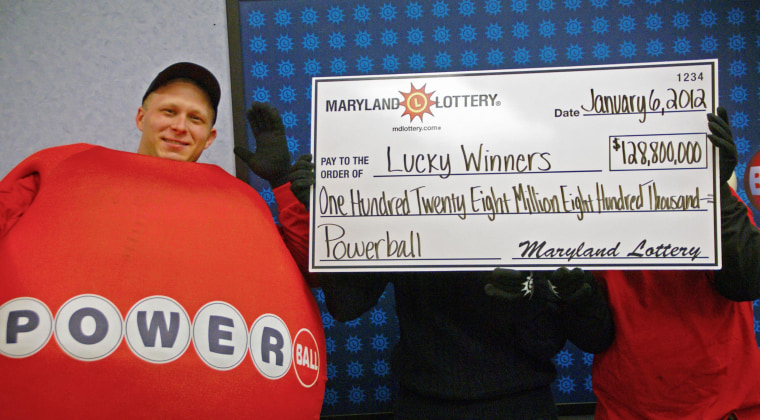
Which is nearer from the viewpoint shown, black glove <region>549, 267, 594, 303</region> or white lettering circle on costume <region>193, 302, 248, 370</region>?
white lettering circle on costume <region>193, 302, 248, 370</region>

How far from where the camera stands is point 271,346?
926mm

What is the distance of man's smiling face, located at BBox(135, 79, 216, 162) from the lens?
1.12 meters

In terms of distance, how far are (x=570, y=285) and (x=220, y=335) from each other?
667 millimetres

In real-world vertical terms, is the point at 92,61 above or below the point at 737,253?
above

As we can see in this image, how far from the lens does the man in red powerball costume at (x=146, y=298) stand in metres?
0.78

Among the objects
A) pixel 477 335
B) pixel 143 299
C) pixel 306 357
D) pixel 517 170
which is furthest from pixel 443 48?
pixel 143 299

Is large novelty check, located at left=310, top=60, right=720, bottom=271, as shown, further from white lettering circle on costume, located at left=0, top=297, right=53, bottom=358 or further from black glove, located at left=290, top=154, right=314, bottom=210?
white lettering circle on costume, located at left=0, top=297, right=53, bottom=358

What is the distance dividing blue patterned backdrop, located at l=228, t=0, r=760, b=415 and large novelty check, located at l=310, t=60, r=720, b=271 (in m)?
0.43

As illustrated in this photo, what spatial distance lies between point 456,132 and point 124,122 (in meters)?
1.02

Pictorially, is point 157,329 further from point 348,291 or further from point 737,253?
point 737,253

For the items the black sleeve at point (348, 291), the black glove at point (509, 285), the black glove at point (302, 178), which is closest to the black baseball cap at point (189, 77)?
the black glove at point (302, 178)

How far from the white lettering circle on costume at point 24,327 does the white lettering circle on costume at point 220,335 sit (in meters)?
0.22

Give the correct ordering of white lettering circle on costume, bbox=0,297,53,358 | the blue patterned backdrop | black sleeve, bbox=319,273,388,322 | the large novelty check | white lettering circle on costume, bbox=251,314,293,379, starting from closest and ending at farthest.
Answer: white lettering circle on costume, bbox=0,297,53,358 → white lettering circle on costume, bbox=251,314,293,379 → the large novelty check → black sleeve, bbox=319,273,388,322 → the blue patterned backdrop

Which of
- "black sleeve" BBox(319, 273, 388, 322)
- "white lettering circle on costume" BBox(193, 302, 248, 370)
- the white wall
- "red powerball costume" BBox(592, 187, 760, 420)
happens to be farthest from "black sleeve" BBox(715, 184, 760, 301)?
the white wall
